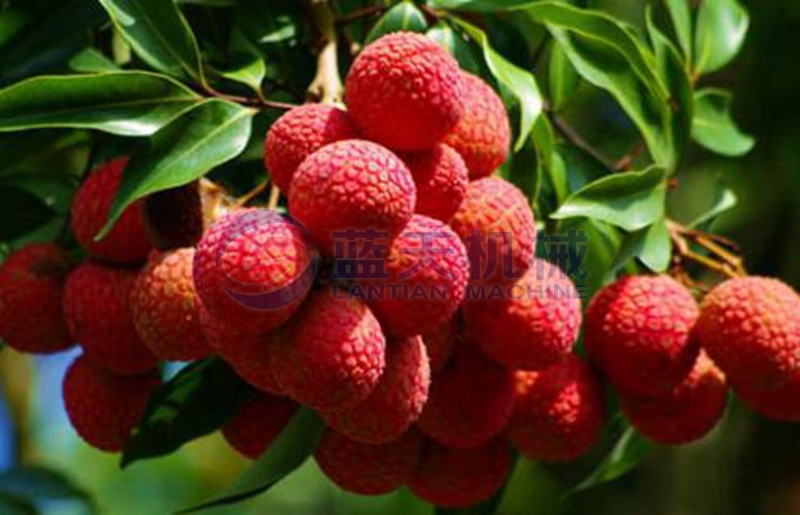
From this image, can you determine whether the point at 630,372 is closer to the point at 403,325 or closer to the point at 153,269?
the point at 403,325

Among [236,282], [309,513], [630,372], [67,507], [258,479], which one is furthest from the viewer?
[309,513]

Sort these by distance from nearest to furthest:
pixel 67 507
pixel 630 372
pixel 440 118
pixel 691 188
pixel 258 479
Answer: pixel 440 118 → pixel 258 479 → pixel 630 372 → pixel 67 507 → pixel 691 188

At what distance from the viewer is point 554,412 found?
1.36 metres

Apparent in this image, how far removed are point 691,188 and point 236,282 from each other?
2081 millimetres

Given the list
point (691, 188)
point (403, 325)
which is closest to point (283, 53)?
point (403, 325)

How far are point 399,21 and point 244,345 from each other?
41cm

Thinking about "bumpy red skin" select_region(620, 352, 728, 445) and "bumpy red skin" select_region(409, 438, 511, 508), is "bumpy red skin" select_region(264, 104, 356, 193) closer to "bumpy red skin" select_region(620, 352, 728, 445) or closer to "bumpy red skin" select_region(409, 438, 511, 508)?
"bumpy red skin" select_region(409, 438, 511, 508)

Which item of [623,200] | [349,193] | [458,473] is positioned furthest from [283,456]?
[623,200]

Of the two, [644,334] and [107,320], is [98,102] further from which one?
[644,334]

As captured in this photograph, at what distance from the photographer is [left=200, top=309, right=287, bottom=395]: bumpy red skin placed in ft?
3.59

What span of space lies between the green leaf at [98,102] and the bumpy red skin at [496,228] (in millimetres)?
268

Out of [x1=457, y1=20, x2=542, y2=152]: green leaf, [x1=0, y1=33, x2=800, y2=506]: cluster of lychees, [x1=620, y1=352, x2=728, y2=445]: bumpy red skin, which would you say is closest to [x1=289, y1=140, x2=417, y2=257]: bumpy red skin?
[x1=0, y1=33, x2=800, y2=506]: cluster of lychees

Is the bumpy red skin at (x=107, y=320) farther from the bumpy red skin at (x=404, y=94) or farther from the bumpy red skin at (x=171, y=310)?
the bumpy red skin at (x=404, y=94)

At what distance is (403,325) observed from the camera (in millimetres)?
1097
